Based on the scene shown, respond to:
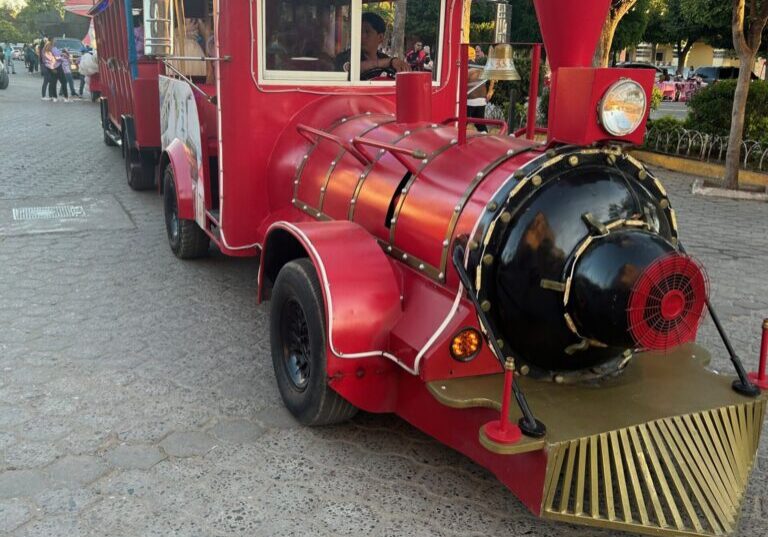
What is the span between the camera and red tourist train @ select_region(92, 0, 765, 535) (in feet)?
7.95

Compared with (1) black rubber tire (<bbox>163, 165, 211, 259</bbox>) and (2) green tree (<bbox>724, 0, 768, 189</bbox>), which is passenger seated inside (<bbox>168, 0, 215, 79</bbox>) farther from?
(2) green tree (<bbox>724, 0, 768, 189</bbox>)

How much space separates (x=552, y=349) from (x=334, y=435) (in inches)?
47.3

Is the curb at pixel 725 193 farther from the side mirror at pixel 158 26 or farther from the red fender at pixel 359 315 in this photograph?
the side mirror at pixel 158 26

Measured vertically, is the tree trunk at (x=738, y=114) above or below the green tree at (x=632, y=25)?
below

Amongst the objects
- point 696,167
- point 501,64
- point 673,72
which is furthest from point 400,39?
point 673,72

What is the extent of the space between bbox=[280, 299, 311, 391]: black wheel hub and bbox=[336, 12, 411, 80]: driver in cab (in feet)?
5.53

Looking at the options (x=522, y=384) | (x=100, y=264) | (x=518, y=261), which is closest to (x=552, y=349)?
(x=522, y=384)

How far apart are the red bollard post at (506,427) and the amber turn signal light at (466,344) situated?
38 centimetres

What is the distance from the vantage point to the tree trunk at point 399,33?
14.1 ft

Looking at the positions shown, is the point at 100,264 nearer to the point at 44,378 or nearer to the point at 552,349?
the point at 44,378

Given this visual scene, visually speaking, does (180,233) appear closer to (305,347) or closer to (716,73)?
(305,347)

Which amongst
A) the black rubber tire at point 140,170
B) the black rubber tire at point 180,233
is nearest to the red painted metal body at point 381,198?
the black rubber tire at point 180,233

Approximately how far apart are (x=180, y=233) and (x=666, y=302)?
428 centimetres

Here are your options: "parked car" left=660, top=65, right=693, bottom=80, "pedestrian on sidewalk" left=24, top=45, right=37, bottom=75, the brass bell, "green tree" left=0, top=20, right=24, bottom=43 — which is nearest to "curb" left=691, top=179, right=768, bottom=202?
the brass bell
